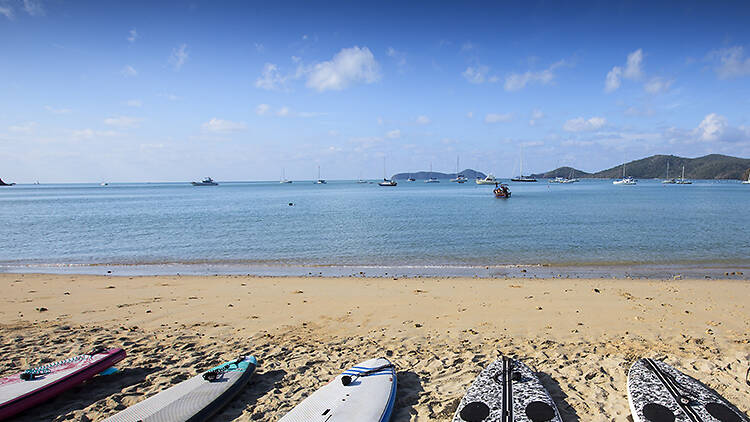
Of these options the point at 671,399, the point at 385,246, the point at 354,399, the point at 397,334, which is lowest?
the point at 385,246

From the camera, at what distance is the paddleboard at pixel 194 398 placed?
4625 millimetres

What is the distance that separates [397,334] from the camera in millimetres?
7664

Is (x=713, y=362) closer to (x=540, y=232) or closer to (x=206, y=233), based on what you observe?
(x=540, y=232)

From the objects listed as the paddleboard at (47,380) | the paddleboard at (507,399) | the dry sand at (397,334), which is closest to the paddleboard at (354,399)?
the dry sand at (397,334)

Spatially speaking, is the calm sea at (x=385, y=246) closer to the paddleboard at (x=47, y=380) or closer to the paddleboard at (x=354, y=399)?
the paddleboard at (x=354, y=399)

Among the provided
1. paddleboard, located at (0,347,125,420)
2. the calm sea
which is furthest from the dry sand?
the calm sea

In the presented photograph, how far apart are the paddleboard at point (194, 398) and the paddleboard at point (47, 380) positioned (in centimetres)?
125

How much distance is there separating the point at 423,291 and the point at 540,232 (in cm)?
1664

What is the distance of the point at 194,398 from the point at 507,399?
400 centimetres

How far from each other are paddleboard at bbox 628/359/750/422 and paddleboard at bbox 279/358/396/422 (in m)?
2.97

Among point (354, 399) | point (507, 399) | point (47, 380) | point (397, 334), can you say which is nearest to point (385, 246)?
point (397, 334)

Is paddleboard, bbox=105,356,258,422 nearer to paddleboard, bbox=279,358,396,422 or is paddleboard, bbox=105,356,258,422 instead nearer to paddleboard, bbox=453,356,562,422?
paddleboard, bbox=279,358,396,422

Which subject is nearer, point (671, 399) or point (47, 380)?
point (671, 399)

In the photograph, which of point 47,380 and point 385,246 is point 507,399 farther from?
point 385,246
